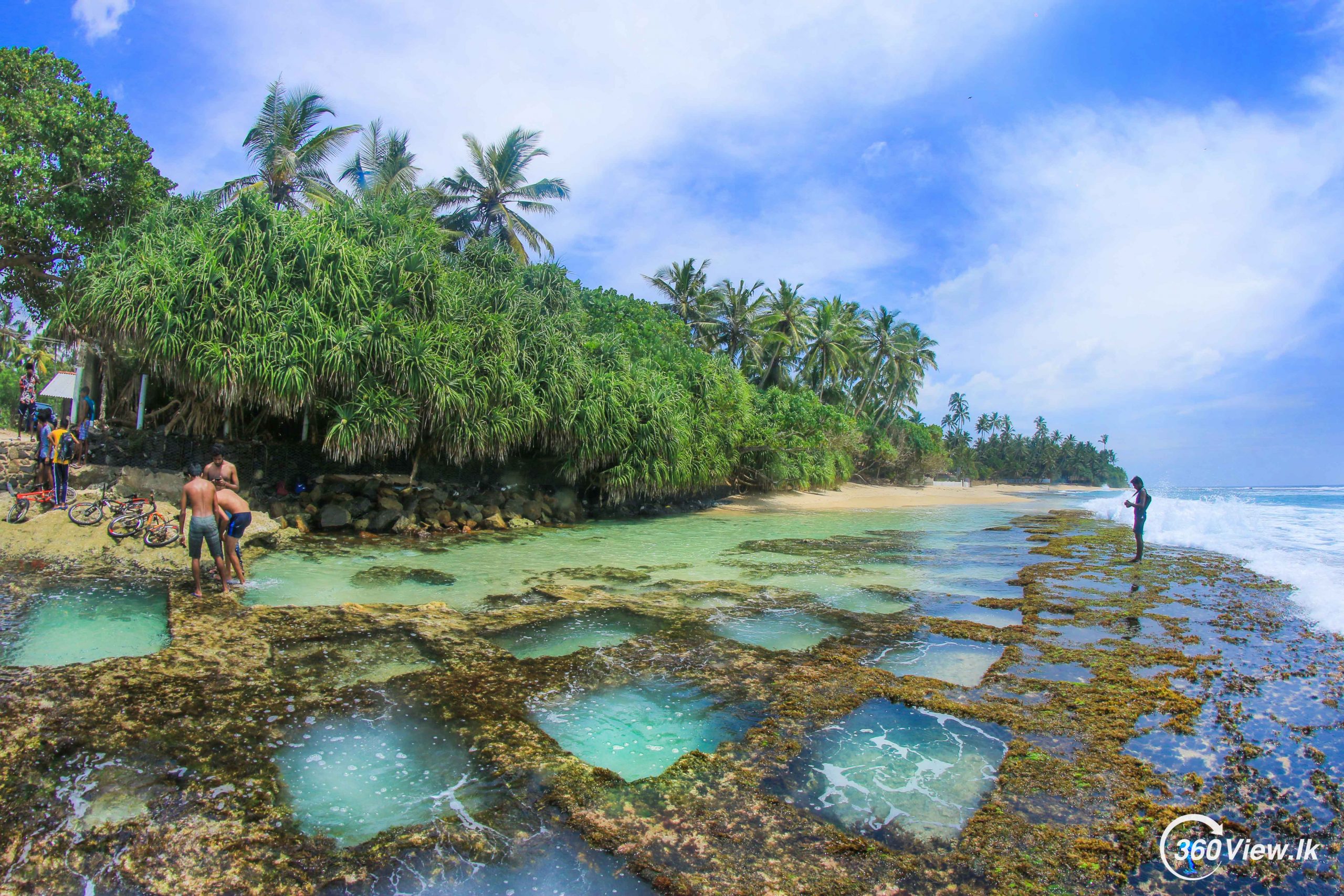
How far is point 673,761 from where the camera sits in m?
4.18

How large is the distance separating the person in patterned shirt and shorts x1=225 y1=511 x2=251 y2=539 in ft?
37.6

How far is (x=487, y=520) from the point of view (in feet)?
55.7

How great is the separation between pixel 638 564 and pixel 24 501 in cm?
979

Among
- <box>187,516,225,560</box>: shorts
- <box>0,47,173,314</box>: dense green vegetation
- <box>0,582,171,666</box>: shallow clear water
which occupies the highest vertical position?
<box>0,47,173,314</box>: dense green vegetation

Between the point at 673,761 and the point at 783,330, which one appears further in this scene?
the point at 783,330

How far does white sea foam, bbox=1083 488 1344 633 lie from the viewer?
9583mm

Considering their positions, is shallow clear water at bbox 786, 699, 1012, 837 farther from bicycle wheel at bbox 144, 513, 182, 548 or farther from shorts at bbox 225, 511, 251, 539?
bicycle wheel at bbox 144, 513, 182, 548

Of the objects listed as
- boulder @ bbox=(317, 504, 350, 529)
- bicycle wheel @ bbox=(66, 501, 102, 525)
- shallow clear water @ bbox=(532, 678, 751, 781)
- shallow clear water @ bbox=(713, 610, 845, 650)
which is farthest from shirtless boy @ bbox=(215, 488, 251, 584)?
boulder @ bbox=(317, 504, 350, 529)

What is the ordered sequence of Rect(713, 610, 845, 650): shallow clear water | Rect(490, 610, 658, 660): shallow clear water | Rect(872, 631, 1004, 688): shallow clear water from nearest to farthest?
Rect(872, 631, 1004, 688): shallow clear water
Rect(490, 610, 658, 660): shallow clear water
Rect(713, 610, 845, 650): shallow clear water

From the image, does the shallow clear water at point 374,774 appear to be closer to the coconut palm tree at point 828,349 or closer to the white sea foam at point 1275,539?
the white sea foam at point 1275,539

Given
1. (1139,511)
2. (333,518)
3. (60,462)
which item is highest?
(1139,511)

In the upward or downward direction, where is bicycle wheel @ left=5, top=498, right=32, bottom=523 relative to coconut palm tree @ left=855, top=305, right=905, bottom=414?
downward

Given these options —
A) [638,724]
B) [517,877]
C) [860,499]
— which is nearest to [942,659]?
[638,724]

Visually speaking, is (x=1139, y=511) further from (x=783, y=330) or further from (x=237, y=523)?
(x=783, y=330)
